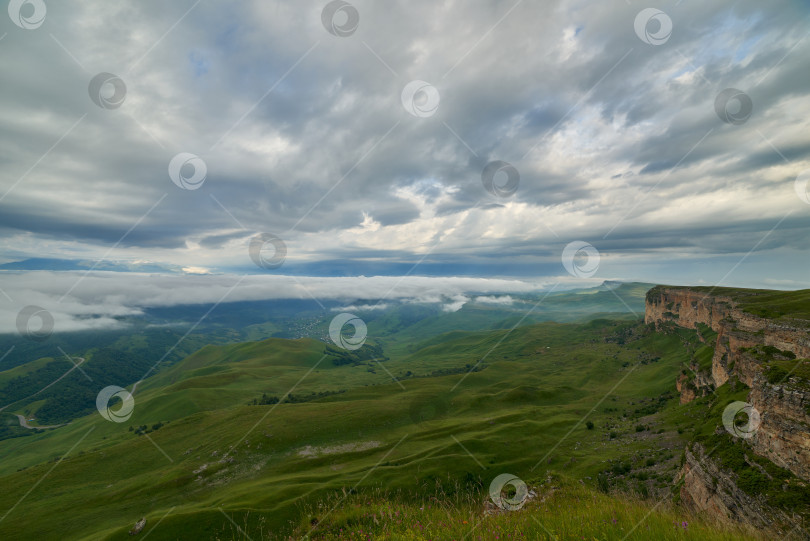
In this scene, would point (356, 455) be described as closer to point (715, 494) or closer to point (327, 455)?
point (327, 455)

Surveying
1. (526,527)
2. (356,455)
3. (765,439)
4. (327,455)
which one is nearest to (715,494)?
(765,439)

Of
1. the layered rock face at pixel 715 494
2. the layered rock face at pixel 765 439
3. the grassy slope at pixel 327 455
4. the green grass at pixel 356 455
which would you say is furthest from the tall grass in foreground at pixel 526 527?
the grassy slope at pixel 327 455

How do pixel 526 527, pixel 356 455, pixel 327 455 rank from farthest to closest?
pixel 327 455
pixel 356 455
pixel 526 527

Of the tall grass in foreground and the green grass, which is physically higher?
the green grass

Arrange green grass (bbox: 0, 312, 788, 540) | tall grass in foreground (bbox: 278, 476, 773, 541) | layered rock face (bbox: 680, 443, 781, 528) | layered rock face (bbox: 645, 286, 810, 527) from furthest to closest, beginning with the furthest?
green grass (bbox: 0, 312, 788, 540), layered rock face (bbox: 645, 286, 810, 527), layered rock face (bbox: 680, 443, 781, 528), tall grass in foreground (bbox: 278, 476, 773, 541)

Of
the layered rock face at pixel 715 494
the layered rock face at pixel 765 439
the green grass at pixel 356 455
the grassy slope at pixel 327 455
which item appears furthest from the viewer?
the grassy slope at pixel 327 455

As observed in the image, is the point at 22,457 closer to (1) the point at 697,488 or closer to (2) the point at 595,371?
(1) the point at 697,488

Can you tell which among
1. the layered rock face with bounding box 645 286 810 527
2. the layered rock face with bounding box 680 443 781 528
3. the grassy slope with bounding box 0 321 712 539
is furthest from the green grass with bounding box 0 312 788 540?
the layered rock face with bounding box 645 286 810 527

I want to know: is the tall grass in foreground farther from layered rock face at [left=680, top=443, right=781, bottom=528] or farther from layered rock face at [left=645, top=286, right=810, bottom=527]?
layered rock face at [left=680, top=443, right=781, bottom=528]

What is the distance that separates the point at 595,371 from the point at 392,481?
445ft

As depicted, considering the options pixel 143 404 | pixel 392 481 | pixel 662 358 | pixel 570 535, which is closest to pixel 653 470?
pixel 392 481

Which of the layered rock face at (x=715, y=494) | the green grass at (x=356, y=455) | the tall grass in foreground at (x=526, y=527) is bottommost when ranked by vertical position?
the layered rock face at (x=715, y=494)

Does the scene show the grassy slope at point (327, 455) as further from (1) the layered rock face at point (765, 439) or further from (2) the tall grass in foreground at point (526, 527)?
(2) the tall grass in foreground at point (526, 527)

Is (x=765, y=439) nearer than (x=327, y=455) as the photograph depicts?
Yes
